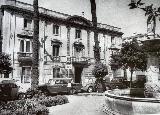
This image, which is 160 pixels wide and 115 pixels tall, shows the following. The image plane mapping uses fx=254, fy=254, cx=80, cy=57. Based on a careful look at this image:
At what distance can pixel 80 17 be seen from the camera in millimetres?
35156

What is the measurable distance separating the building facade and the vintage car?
1.35 m

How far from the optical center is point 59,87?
72.4ft

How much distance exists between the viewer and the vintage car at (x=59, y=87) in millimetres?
21359

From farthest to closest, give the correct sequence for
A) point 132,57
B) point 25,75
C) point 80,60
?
point 80,60 → point 132,57 → point 25,75

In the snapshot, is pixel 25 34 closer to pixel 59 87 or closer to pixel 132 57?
pixel 59 87

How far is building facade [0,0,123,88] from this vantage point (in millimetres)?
27406

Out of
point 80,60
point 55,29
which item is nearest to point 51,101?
point 55,29

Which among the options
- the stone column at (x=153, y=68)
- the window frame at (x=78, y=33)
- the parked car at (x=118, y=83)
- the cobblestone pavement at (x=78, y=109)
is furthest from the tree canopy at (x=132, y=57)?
the stone column at (x=153, y=68)

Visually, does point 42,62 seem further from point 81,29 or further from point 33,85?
point 33,85

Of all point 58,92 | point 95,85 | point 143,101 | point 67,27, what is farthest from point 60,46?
point 143,101

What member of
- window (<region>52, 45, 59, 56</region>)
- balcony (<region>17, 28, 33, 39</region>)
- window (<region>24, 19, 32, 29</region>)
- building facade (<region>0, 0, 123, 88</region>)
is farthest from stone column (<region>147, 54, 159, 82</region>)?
window (<region>52, 45, 59, 56</region>)

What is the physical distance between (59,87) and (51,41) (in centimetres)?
1096

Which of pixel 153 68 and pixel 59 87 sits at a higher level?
pixel 153 68

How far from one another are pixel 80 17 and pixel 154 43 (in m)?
24.7
